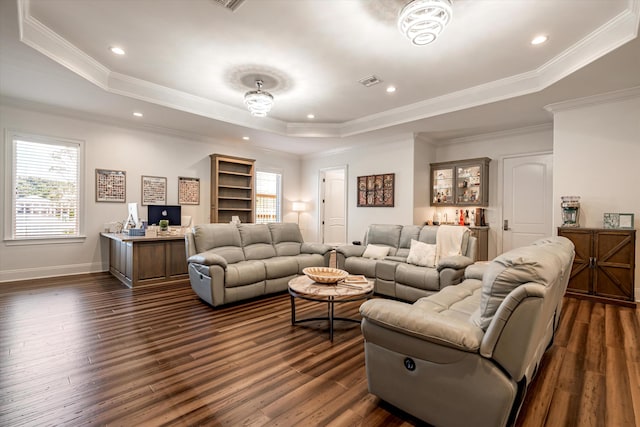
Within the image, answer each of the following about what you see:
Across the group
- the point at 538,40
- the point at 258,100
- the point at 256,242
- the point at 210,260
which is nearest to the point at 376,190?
the point at 256,242

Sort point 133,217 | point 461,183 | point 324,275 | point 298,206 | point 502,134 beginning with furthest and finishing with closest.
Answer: point 298,206 → point 461,183 → point 502,134 → point 133,217 → point 324,275

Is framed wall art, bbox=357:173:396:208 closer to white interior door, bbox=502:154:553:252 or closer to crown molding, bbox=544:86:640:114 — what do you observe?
white interior door, bbox=502:154:553:252

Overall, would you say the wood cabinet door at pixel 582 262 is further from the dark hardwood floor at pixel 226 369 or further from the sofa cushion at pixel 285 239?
the sofa cushion at pixel 285 239

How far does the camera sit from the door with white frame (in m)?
7.88

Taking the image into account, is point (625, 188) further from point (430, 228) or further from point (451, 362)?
point (451, 362)

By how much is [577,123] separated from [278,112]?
479 centimetres

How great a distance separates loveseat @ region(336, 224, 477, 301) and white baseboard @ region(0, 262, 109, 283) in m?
4.49

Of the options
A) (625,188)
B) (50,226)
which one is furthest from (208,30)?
(625,188)

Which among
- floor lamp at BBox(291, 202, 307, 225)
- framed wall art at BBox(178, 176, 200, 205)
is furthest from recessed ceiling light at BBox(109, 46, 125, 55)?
floor lamp at BBox(291, 202, 307, 225)

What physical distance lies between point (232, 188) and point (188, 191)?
3.20 feet

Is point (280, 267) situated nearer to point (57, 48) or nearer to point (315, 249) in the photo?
point (315, 249)

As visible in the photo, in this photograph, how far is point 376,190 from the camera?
672 centimetres

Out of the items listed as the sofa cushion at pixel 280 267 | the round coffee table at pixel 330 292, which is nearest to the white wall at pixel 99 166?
the sofa cushion at pixel 280 267

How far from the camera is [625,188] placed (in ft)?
13.1
